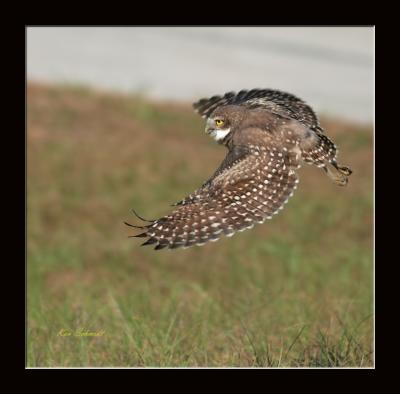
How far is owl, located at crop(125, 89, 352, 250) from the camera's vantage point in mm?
5262

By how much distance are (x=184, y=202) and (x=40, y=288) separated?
5.84 m

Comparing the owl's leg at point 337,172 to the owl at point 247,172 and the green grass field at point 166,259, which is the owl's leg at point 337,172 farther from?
the green grass field at point 166,259

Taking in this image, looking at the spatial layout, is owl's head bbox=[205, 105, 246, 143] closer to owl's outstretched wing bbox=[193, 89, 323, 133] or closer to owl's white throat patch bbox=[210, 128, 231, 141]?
owl's white throat patch bbox=[210, 128, 231, 141]

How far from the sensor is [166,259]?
39.4 feet

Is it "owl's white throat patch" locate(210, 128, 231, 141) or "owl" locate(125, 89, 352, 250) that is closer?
"owl" locate(125, 89, 352, 250)

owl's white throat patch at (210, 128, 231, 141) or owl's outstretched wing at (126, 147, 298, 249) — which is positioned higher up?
owl's white throat patch at (210, 128, 231, 141)

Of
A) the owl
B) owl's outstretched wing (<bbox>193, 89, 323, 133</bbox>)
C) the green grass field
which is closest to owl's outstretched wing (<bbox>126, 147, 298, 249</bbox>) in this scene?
the owl

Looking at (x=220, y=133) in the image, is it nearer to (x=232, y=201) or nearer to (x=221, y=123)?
(x=221, y=123)

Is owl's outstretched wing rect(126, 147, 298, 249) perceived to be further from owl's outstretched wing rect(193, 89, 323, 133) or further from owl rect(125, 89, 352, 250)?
owl's outstretched wing rect(193, 89, 323, 133)

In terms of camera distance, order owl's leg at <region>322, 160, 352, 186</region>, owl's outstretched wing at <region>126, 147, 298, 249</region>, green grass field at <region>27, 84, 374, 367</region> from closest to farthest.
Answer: owl's outstretched wing at <region>126, 147, 298, 249</region> < owl's leg at <region>322, 160, 352, 186</region> < green grass field at <region>27, 84, 374, 367</region>

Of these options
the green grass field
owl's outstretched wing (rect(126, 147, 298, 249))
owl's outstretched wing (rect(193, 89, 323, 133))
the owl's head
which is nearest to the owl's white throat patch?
the owl's head

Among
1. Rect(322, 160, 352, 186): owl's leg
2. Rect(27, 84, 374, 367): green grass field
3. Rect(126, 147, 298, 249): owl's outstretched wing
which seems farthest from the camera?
Rect(27, 84, 374, 367): green grass field

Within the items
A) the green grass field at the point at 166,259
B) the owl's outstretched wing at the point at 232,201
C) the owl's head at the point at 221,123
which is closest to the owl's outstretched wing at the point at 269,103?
the owl's head at the point at 221,123

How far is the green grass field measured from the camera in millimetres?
6566
